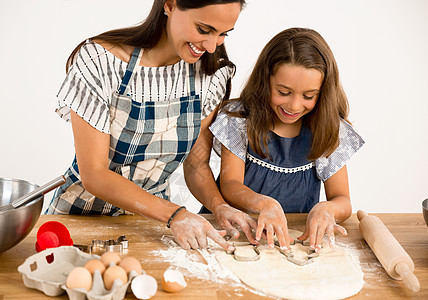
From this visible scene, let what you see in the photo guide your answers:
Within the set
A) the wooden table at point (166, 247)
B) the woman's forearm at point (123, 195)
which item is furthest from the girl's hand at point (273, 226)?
the woman's forearm at point (123, 195)

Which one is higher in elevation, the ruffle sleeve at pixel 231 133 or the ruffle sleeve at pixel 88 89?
the ruffle sleeve at pixel 88 89

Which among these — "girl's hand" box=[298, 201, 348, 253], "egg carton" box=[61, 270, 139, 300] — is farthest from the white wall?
"egg carton" box=[61, 270, 139, 300]

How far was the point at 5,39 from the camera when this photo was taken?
3607 millimetres

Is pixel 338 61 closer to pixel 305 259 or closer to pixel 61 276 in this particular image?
pixel 305 259

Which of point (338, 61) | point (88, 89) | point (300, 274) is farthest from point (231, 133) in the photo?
point (338, 61)

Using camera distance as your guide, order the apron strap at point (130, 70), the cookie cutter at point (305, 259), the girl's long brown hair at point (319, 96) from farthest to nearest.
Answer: the girl's long brown hair at point (319, 96)
the apron strap at point (130, 70)
the cookie cutter at point (305, 259)

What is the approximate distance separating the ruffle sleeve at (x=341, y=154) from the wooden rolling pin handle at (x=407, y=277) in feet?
1.85

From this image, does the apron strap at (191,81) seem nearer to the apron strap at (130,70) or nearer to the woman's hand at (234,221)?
the apron strap at (130,70)

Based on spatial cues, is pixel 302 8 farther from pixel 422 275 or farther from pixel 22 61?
pixel 422 275

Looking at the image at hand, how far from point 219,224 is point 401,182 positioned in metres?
2.82

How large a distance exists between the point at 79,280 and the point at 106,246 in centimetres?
27

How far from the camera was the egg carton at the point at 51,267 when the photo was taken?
103 centimetres

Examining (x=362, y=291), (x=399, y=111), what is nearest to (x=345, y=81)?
(x=399, y=111)

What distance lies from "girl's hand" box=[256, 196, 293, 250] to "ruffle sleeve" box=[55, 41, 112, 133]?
50 cm
